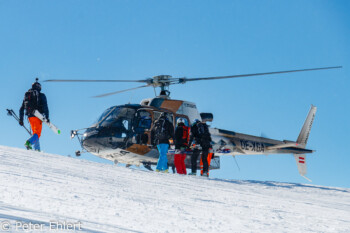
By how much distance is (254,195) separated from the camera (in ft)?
25.6

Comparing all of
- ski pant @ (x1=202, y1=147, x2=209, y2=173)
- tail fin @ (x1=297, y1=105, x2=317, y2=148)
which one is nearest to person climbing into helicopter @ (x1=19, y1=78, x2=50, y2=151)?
ski pant @ (x1=202, y1=147, x2=209, y2=173)

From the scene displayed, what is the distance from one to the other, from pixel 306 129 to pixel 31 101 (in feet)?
36.4

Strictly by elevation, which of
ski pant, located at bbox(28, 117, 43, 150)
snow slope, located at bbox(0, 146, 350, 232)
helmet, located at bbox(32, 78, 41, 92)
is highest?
helmet, located at bbox(32, 78, 41, 92)

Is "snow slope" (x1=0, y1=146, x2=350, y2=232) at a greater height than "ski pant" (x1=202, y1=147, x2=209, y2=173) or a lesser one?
lesser

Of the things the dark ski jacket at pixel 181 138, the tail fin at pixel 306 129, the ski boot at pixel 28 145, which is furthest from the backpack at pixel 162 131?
the tail fin at pixel 306 129

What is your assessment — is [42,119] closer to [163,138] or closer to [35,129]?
[35,129]

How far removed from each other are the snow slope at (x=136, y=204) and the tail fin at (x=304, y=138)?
891cm

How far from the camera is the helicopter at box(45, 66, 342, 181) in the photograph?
13.1m

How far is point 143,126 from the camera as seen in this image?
13.4 meters

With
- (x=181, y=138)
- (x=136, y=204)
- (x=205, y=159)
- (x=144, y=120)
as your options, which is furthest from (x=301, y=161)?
(x=136, y=204)

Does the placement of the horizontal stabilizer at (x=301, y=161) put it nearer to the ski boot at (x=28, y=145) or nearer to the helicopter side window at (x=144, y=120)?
the helicopter side window at (x=144, y=120)

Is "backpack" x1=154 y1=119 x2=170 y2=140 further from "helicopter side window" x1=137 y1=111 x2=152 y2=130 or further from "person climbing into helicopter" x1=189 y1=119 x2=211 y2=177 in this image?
"helicopter side window" x1=137 y1=111 x2=152 y2=130

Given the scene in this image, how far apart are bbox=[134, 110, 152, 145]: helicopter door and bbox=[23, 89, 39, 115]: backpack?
124 inches

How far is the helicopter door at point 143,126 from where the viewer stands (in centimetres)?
1321
